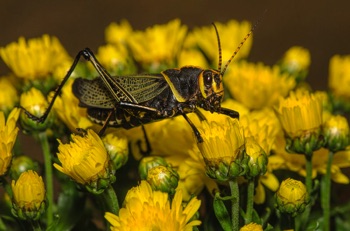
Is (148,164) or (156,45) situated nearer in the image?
(148,164)

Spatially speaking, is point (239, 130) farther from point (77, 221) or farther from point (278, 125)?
point (77, 221)

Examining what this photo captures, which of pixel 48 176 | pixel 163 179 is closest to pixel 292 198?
pixel 163 179

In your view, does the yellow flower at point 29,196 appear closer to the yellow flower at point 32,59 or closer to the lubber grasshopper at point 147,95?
the lubber grasshopper at point 147,95

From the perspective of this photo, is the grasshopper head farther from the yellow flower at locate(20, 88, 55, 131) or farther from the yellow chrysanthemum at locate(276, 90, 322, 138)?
the yellow flower at locate(20, 88, 55, 131)

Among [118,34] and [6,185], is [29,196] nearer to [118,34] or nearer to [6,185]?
[6,185]

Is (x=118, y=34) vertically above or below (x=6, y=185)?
above

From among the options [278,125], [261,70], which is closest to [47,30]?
[261,70]
